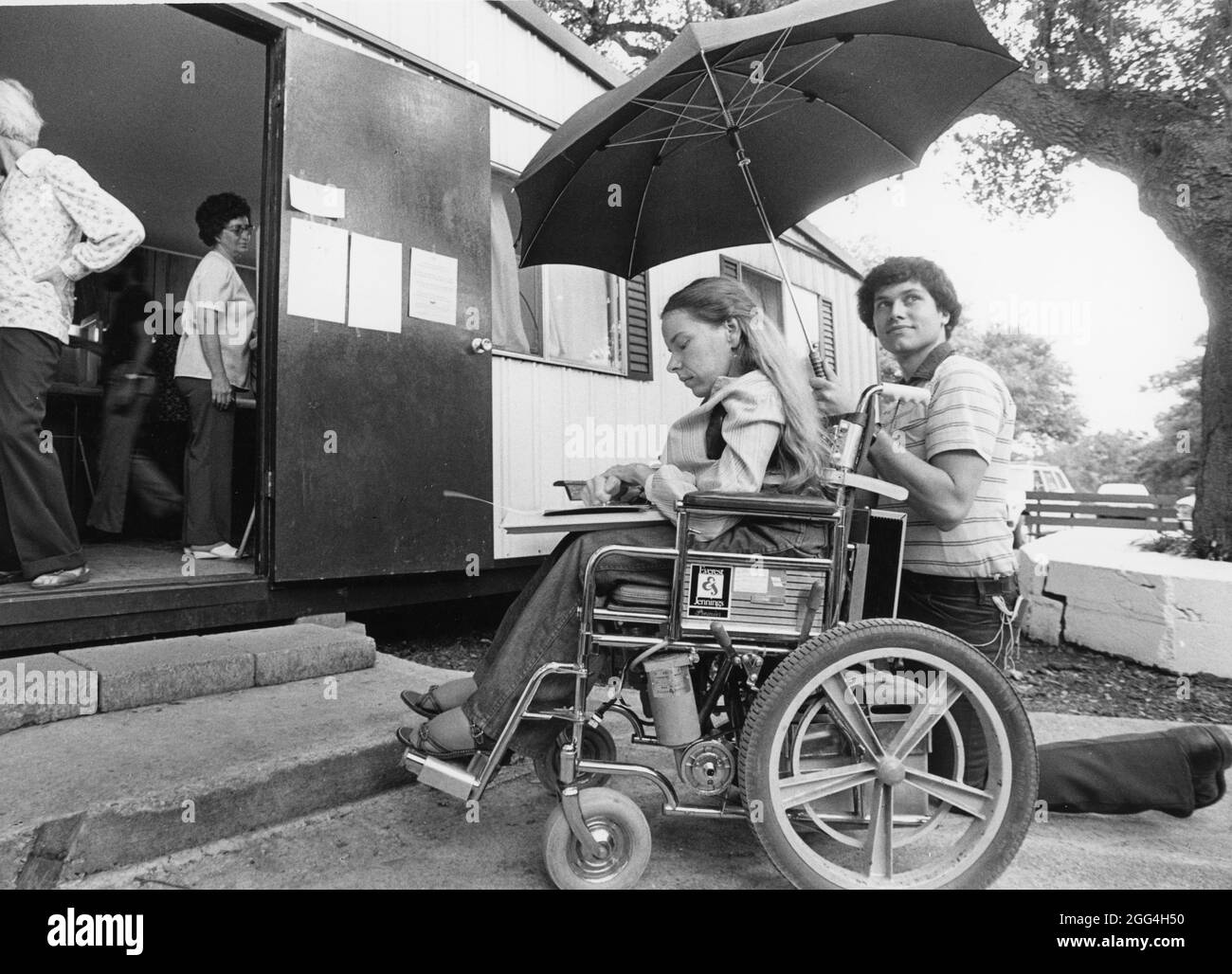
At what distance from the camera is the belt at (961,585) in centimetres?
250

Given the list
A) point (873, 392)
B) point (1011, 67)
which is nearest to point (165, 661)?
point (873, 392)

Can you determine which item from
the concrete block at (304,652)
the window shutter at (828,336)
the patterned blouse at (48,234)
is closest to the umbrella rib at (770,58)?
the patterned blouse at (48,234)

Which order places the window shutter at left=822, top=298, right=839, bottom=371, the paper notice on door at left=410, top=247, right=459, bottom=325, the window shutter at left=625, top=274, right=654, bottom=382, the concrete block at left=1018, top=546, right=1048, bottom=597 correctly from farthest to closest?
the window shutter at left=822, top=298, right=839, bottom=371, the window shutter at left=625, top=274, right=654, bottom=382, the concrete block at left=1018, top=546, right=1048, bottom=597, the paper notice on door at left=410, top=247, right=459, bottom=325

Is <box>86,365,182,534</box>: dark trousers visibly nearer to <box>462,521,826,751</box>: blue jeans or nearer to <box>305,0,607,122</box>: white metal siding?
<box>305,0,607,122</box>: white metal siding

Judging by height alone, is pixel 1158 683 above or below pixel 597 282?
below

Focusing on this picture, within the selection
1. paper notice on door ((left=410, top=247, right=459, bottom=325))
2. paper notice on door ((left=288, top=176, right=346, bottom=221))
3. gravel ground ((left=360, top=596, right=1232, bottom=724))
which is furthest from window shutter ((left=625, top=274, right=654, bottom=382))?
paper notice on door ((left=288, top=176, right=346, bottom=221))

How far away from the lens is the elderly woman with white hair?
3199mm

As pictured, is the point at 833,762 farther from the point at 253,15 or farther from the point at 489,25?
the point at 489,25

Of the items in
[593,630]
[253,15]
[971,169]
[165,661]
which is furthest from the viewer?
[971,169]

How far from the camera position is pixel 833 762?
→ 2.07 metres

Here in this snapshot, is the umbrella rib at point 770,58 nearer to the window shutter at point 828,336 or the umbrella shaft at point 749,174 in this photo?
the umbrella shaft at point 749,174

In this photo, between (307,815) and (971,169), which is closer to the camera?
(307,815)

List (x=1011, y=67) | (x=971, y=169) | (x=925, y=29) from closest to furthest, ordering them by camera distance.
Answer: (x=925, y=29)
(x=1011, y=67)
(x=971, y=169)
